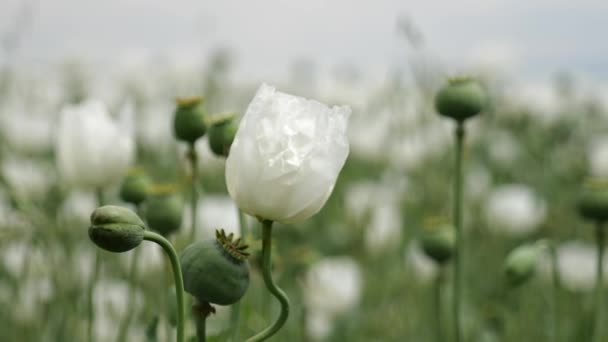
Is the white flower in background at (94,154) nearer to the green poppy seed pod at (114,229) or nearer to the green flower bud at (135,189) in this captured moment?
the green flower bud at (135,189)

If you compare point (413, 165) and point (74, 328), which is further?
point (413, 165)

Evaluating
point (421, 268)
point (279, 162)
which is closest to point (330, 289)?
point (421, 268)

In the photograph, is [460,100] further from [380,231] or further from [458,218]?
[380,231]

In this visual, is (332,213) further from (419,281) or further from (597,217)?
(597,217)

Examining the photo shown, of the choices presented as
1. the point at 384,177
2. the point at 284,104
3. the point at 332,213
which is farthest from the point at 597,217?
the point at 384,177

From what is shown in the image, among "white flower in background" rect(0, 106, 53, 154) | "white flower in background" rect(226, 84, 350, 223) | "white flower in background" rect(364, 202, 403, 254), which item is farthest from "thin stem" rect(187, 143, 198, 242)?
"white flower in background" rect(0, 106, 53, 154)

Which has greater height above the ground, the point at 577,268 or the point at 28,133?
the point at 28,133

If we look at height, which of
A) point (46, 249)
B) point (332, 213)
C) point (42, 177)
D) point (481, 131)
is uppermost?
point (46, 249)
